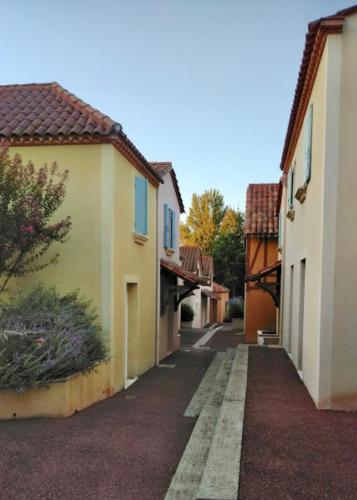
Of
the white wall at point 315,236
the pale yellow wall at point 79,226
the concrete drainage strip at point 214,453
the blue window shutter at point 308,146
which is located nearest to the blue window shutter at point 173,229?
the pale yellow wall at point 79,226

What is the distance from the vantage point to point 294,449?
4.57m

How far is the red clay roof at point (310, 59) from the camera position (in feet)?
19.1

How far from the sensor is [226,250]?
4606cm

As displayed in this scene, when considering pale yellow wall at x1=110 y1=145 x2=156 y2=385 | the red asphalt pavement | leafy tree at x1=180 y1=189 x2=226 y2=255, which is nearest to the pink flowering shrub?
pale yellow wall at x1=110 y1=145 x2=156 y2=385

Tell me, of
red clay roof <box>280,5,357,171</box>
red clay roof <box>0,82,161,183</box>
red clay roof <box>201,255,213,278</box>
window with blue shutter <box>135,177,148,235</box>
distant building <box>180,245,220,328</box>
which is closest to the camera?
red clay roof <box>280,5,357,171</box>

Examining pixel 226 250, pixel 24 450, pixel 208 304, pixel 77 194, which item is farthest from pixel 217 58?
pixel 226 250

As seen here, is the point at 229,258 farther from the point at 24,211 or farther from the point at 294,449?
the point at 294,449

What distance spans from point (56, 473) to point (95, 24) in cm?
806

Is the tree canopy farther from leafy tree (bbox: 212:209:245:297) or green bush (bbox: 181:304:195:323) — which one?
green bush (bbox: 181:304:195:323)

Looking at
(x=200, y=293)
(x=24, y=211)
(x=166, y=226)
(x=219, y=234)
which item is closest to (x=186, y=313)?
(x=200, y=293)

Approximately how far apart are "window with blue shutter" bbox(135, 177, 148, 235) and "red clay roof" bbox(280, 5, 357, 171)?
→ 372 cm

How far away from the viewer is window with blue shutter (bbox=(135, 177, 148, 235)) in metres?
10.5

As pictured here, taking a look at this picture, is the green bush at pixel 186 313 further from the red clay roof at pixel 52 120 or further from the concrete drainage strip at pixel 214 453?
the concrete drainage strip at pixel 214 453

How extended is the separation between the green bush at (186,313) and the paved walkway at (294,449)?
22.7 meters
